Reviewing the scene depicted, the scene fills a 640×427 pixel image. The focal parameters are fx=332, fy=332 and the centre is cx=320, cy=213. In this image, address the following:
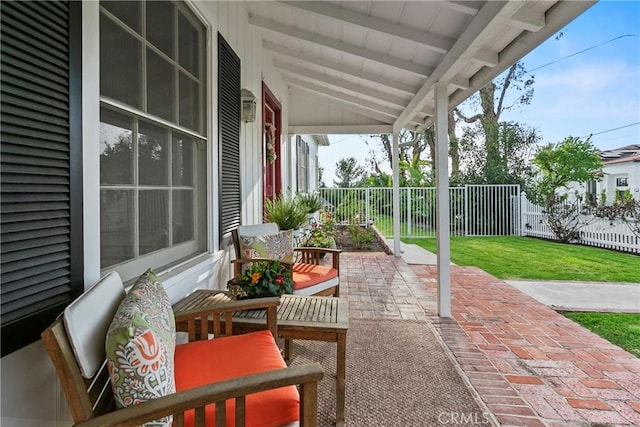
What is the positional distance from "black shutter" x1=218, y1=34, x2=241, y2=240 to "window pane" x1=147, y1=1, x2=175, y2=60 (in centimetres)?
66

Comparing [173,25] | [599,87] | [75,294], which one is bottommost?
[75,294]

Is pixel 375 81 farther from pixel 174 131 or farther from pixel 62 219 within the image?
pixel 62 219

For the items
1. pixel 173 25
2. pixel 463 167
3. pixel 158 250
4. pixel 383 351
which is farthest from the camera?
pixel 463 167

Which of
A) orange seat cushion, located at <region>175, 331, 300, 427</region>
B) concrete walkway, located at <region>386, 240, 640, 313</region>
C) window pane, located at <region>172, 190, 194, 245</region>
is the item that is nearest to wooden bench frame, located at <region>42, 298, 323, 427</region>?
orange seat cushion, located at <region>175, 331, 300, 427</region>

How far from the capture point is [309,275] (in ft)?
10.3

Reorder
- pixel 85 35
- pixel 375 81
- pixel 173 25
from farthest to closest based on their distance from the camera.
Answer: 1. pixel 375 81
2. pixel 173 25
3. pixel 85 35

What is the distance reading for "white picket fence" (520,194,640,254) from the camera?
7129mm

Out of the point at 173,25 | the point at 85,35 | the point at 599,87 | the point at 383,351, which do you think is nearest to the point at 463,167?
the point at 599,87

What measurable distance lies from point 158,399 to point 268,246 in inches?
85.6

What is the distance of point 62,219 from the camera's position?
120 cm

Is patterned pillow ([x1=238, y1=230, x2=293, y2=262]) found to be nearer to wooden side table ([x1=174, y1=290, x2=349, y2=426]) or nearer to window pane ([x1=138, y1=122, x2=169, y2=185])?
wooden side table ([x1=174, y1=290, x2=349, y2=426])

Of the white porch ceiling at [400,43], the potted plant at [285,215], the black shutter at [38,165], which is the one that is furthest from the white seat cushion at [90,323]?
the potted plant at [285,215]

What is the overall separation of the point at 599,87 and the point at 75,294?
1980cm

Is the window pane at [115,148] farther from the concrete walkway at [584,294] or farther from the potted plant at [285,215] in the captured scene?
the concrete walkway at [584,294]
